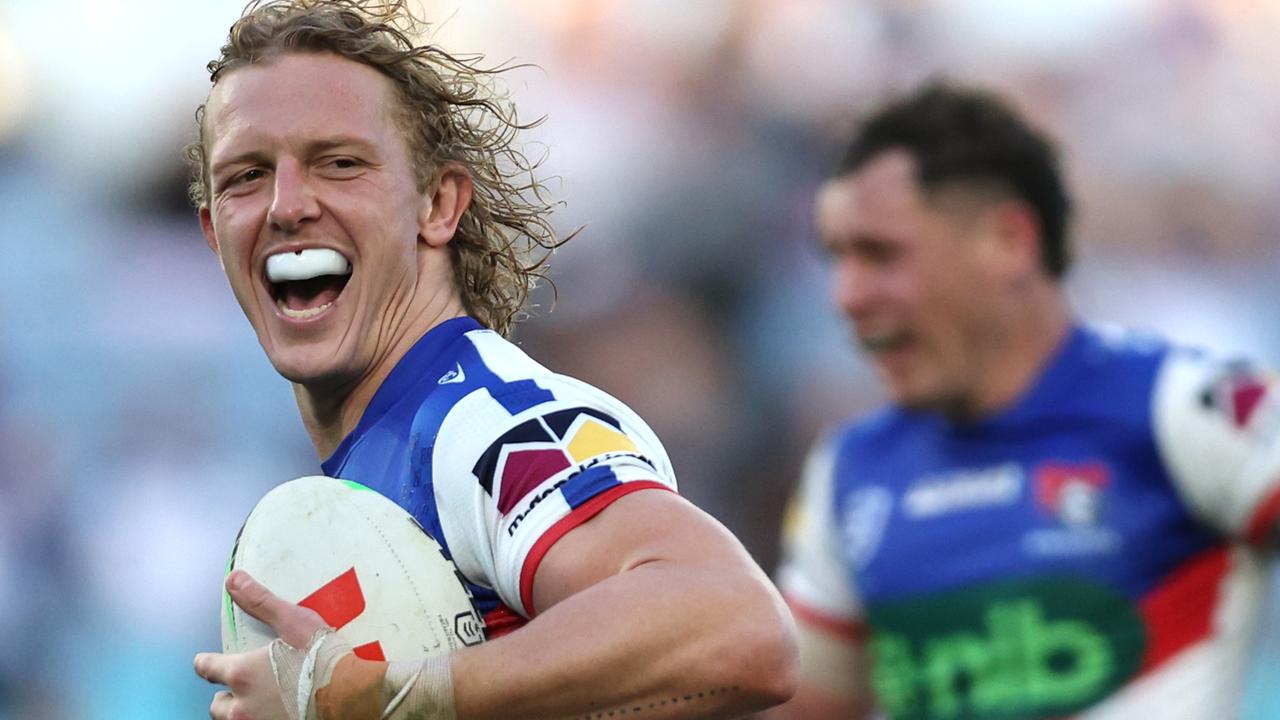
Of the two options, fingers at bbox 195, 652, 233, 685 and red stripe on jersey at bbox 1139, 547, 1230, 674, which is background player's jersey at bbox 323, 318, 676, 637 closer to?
fingers at bbox 195, 652, 233, 685

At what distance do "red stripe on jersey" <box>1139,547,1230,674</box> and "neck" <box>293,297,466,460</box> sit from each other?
2537 mm

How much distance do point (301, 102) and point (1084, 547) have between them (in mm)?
2869

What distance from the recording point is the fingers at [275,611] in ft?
8.21

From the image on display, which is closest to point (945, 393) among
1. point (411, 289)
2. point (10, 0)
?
point (411, 289)

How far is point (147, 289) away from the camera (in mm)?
8289

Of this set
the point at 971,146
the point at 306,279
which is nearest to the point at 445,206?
the point at 306,279

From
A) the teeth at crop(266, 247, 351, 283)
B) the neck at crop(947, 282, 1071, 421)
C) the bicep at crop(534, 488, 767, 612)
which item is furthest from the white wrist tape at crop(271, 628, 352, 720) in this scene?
the neck at crop(947, 282, 1071, 421)

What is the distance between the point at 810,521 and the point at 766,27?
4105 millimetres

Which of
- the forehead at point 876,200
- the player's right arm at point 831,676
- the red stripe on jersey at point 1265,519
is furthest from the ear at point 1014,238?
the player's right arm at point 831,676

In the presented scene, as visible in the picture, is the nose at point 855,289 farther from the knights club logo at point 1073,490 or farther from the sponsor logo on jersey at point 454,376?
the sponsor logo on jersey at point 454,376

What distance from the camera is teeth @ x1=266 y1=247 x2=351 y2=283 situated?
119 inches

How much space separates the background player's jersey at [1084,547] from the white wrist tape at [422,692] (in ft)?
9.62

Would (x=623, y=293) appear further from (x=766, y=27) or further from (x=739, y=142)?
(x=766, y=27)

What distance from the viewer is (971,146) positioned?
5.89 m
